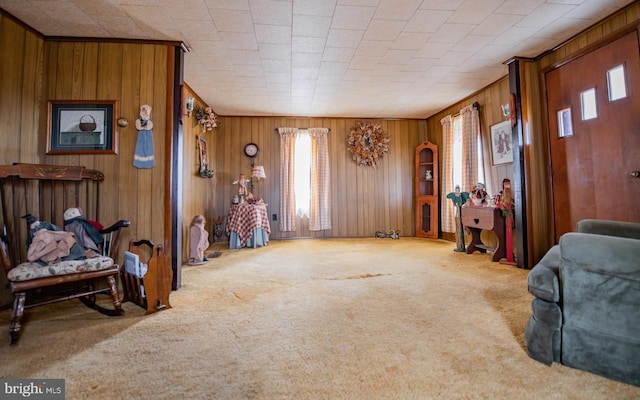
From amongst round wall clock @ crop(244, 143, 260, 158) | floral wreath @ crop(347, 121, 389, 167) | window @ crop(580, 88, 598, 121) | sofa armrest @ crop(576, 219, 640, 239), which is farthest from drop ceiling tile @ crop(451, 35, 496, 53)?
round wall clock @ crop(244, 143, 260, 158)

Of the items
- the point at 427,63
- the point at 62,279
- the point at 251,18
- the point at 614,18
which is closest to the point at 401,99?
the point at 427,63

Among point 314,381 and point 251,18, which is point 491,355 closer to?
point 314,381

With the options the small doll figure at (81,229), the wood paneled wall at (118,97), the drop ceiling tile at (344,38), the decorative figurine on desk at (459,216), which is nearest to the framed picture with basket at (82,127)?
the wood paneled wall at (118,97)

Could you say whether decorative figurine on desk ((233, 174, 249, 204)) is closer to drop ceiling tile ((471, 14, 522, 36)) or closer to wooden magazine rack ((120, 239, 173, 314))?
wooden magazine rack ((120, 239, 173, 314))

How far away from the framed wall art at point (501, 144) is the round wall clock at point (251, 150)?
4.02 m

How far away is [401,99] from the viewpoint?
458 cm

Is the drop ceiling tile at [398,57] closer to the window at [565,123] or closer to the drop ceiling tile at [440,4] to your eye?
the drop ceiling tile at [440,4]

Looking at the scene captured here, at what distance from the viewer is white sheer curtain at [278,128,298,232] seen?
17.6ft

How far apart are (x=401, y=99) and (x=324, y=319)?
3.94 metres

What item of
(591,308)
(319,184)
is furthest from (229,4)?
(319,184)

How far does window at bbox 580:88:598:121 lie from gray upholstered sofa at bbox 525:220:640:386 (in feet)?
6.98

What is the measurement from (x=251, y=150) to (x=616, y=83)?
493 cm

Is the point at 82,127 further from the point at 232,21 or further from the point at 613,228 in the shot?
the point at 613,228

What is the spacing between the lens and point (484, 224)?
364 centimetres
